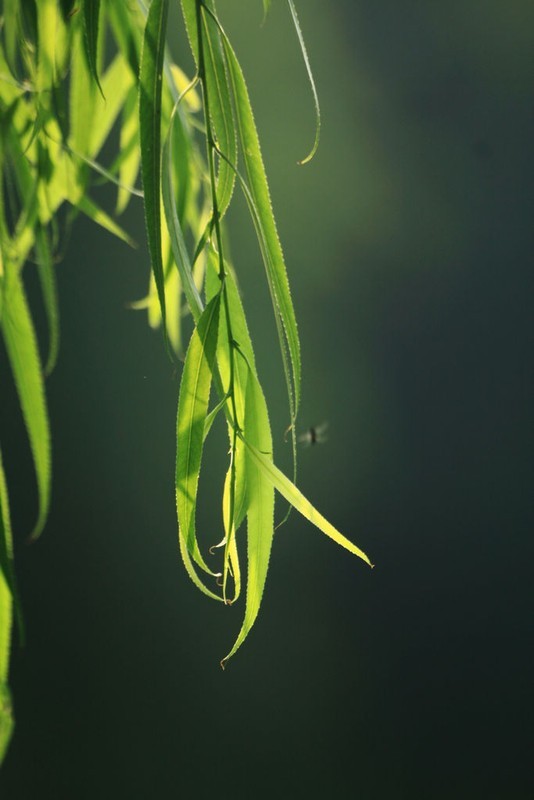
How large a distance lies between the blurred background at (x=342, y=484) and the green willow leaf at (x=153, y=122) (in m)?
1.10

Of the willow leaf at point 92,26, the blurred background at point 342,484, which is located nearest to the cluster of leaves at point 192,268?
the willow leaf at point 92,26

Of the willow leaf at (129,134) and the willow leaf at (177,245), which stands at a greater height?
the willow leaf at (129,134)

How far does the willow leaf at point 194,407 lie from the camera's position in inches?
13.9

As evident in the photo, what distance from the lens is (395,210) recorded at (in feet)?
4.70

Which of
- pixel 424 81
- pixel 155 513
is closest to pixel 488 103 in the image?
pixel 424 81

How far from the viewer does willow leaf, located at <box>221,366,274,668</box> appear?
14.5 inches

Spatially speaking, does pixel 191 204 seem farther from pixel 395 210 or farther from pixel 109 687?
pixel 109 687

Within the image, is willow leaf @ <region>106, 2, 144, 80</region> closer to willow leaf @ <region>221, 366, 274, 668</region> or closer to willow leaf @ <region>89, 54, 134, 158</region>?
willow leaf @ <region>89, 54, 134, 158</region>

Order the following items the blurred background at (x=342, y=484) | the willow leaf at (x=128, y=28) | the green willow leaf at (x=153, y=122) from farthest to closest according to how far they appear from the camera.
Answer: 1. the blurred background at (x=342, y=484)
2. the willow leaf at (x=128, y=28)
3. the green willow leaf at (x=153, y=122)

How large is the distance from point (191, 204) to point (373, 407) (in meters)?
0.96

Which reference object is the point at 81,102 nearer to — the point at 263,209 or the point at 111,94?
the point at 111,94

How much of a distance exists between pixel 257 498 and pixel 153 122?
15cm

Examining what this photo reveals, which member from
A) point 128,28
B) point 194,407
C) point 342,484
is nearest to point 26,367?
point 194,407

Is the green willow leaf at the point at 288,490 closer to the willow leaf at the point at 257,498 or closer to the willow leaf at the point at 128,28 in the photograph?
the willow leaf at the point at 257,498
